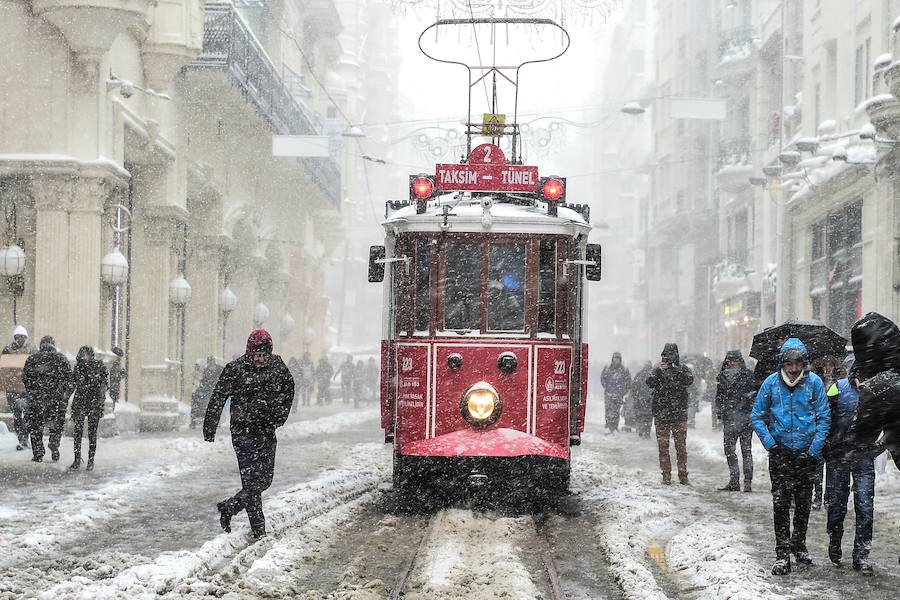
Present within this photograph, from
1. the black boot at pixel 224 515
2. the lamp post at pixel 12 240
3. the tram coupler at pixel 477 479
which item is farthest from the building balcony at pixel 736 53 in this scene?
the black boot at pixel 224 515

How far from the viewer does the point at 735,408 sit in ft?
49.4

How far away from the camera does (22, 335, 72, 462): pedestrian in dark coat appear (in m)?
16.8

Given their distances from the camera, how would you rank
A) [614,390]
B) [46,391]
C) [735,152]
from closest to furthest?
[46,391] → [614,390] → [735,152]

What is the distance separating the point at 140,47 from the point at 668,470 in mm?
14048

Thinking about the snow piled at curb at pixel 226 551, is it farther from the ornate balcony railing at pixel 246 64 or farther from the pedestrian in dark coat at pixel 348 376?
the pedestrian in dark coat at pixel 348 376

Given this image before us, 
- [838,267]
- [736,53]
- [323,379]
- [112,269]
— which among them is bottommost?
[323,379]

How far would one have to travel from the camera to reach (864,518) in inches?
379

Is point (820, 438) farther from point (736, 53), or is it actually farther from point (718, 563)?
point (736, 53)

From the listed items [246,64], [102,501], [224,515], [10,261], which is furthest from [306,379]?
[224,515]

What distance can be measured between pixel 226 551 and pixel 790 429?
4.17 metres

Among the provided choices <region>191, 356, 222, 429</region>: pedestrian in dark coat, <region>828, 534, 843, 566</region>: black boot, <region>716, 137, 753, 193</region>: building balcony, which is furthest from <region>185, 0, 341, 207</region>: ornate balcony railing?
<region>828, 534, 843, 566</region>: black boot

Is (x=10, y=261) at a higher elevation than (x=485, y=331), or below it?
higher

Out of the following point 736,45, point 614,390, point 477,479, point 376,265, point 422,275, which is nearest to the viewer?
point 477,479

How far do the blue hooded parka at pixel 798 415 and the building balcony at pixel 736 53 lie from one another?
1376 inches
